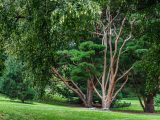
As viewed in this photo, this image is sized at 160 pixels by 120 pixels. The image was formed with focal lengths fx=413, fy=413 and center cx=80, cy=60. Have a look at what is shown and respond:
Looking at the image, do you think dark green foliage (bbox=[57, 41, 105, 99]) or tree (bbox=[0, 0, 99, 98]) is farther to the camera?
dark green foliage (bbox=[57, 41, 105, 99])

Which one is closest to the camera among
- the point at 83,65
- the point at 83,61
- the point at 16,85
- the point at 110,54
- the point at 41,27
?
the point at 41,27

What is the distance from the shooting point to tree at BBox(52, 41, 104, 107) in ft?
91.4

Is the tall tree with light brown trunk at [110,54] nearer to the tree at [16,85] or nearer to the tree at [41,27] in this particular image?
the tree at [16,85]

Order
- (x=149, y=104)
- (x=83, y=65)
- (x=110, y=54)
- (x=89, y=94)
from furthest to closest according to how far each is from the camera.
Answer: (x=89, y=94) < (x=149, y=104) < (x=110, y=54) < (x=83, y=65)

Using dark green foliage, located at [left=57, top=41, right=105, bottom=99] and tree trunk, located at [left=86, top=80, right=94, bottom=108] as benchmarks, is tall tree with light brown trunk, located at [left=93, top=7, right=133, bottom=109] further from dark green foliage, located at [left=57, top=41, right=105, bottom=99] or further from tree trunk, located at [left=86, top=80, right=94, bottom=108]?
dark green foliage, located at [left=57, top=41, right=105, bottom=99]

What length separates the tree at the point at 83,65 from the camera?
27.8m

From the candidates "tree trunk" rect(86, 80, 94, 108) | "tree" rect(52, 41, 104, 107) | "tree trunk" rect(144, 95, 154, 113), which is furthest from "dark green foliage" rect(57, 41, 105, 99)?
"tree trunk" rect(144, 95, 154, 113)

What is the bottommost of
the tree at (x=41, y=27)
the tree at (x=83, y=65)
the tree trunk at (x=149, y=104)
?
the tree trunk at (x=149, y=104)

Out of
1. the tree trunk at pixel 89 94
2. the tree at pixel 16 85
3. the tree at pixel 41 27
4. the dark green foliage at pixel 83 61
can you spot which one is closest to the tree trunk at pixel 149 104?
the tree trunk at pixel 89 94

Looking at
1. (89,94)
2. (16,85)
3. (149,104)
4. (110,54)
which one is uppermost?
(110,54)

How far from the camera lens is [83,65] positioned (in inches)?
1101

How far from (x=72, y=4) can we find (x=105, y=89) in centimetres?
2180

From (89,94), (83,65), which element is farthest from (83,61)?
(89,94)

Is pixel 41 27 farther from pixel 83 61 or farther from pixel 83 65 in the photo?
pixel 83 61
